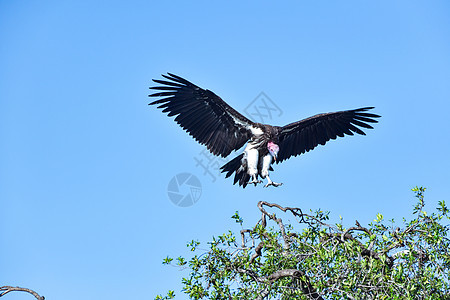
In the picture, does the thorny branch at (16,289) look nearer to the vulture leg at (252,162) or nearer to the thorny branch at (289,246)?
the thorny branch at (289,246)

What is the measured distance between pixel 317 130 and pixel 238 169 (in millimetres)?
2064

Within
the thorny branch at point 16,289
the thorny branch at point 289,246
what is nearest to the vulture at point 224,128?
the thorny branch at point 289,246

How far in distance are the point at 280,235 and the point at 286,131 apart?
3640 mm

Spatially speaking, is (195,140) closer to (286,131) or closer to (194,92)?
(194,92)

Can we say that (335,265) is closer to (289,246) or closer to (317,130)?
(289,246)

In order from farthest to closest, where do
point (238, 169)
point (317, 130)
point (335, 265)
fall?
point (317, 130), point (238, 169), point (335, 265)

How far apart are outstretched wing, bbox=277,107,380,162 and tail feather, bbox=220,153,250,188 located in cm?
107

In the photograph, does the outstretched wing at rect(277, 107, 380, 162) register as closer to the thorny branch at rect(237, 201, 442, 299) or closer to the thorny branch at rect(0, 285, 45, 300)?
the thorny branch at rect(237, 201, 442, 299)

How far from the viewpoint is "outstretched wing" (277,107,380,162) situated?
9.44 meters

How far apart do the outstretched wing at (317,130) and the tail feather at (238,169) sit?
1071mm

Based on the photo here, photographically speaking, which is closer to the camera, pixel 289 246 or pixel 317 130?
pixel 289 246

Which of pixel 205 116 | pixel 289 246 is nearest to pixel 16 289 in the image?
pixel 289 246

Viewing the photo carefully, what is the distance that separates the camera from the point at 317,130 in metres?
9.73

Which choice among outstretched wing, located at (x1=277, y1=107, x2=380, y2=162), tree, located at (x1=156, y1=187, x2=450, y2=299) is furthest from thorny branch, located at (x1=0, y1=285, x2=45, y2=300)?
outstretched wing, located at (x1=277, y1=107, x2=380, y2=162)
